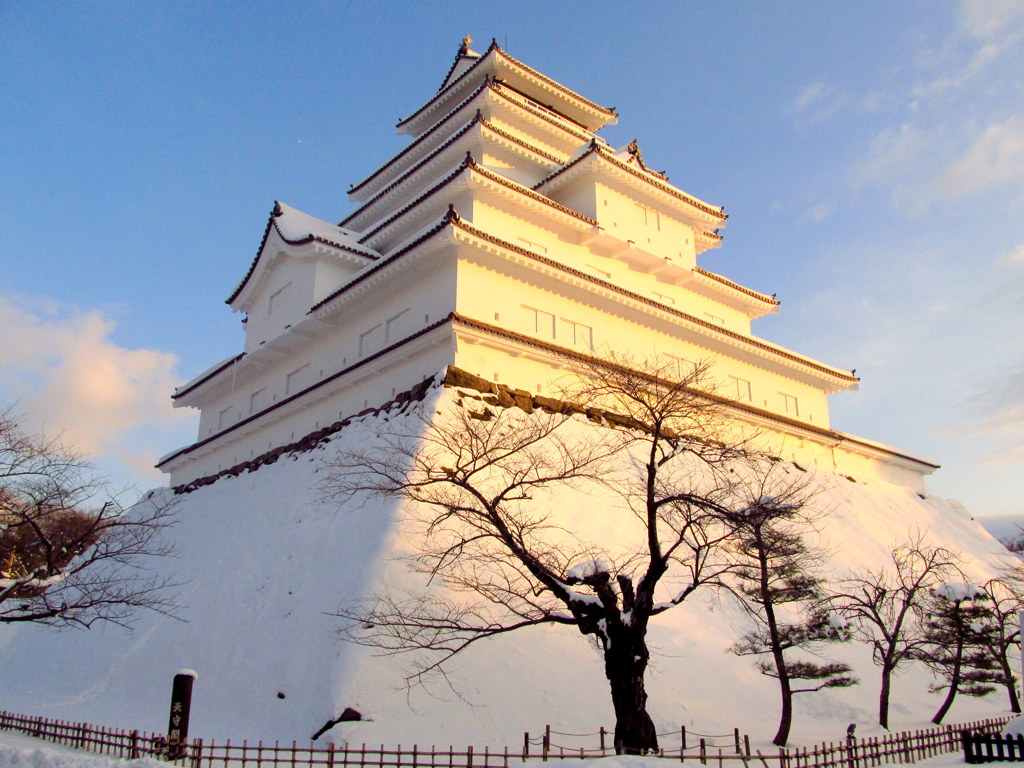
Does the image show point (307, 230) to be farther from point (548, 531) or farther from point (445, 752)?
point (445, 752)

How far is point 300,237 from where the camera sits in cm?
3048

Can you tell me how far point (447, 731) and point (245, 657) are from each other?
5.16m

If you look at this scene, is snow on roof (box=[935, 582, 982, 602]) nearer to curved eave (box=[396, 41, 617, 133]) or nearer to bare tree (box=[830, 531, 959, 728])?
bare tree (box=[830, 531, 959, 728])

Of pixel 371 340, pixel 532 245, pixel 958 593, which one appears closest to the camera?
pixel 958 593

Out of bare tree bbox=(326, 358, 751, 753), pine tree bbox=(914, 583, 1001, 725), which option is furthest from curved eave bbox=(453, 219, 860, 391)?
pine tree bbox=(914, 583, 1001, 725)

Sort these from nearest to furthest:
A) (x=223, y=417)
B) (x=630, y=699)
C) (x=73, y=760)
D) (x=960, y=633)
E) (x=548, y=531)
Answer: (x=630, y=699) → (x=73, y=760) → (x=960, y=633) → (x=548, y=531) → (x=223, y=417)

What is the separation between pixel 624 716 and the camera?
10398 mm

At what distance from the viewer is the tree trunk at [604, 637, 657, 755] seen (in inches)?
402

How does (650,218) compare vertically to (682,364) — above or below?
above

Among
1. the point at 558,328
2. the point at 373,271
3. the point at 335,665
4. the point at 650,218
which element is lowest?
the point at 335,665

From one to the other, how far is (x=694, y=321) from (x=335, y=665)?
20079mm

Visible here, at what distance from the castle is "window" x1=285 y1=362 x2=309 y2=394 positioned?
0.47 ft

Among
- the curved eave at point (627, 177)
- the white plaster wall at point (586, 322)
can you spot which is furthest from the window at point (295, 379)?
the curved eave at point (627, 177)

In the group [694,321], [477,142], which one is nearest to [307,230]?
[477,142]
